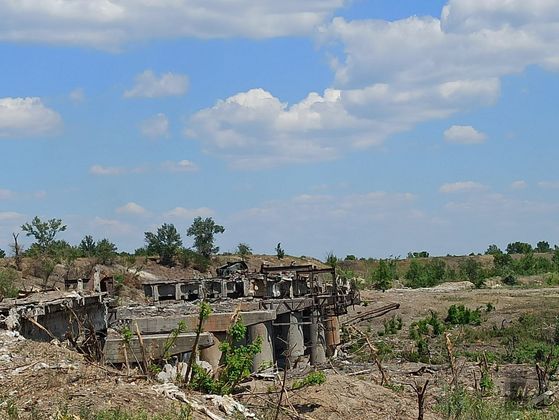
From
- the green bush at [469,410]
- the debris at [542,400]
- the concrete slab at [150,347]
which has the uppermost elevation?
the concrete slab at [150,347]

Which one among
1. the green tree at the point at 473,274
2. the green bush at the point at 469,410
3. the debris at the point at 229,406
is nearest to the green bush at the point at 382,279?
the green tree at the point at 473,274

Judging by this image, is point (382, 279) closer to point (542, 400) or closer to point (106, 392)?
point (542, 400)

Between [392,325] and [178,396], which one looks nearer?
[178,396]

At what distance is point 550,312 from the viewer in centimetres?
4284

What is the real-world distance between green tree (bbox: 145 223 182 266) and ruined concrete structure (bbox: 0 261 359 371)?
2528cm

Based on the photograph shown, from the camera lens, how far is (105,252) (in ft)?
195

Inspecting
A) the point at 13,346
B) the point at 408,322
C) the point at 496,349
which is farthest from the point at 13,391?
the point at 408,322

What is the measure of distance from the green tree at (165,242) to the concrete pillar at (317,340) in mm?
31447

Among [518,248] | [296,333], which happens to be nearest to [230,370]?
[296,333]

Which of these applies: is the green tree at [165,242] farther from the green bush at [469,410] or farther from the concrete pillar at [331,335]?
the green bush at [469,410]

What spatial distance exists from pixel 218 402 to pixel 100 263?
4594 cm

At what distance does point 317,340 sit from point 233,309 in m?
6.38

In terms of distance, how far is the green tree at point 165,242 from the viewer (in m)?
→ 65.1

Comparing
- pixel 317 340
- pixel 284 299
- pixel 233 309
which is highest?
pixel 284 299
